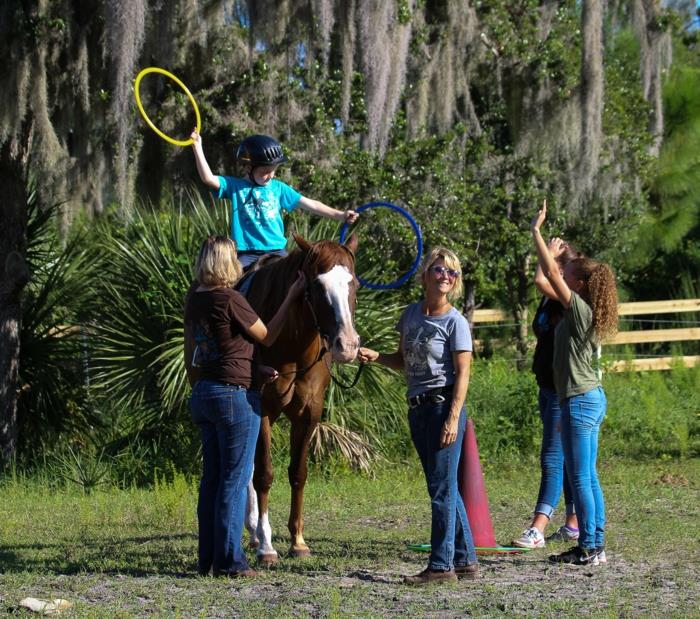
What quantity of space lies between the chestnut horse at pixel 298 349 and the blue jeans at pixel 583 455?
150 cm

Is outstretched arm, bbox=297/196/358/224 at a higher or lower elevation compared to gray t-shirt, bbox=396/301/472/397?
higher

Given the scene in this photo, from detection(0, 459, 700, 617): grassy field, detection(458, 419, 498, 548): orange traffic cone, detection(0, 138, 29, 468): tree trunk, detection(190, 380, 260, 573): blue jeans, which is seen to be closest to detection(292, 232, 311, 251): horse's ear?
detection(190, 380, 260, 573): blue jeans

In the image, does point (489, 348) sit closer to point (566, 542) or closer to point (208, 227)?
point (208, 227)

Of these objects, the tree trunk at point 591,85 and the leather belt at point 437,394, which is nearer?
the leather belt at point 437,394

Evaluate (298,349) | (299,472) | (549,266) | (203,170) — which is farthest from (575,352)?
(203,170)

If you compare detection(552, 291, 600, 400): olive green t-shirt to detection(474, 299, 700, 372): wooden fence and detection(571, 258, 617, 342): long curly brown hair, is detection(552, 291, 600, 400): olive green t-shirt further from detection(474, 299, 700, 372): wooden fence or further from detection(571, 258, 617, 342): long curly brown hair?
detection(474, 299, 700, 372): wooden fence

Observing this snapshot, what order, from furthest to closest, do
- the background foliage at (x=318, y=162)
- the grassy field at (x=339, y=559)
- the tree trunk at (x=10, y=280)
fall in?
the tree trunk at (x=10, y=280)
the background foliage at (x=318, y=162)
the grassy field at (x=339, y=559)

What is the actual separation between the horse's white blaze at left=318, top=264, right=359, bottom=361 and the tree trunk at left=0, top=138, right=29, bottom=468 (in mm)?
6228

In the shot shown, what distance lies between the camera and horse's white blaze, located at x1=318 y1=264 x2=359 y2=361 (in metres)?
6.28

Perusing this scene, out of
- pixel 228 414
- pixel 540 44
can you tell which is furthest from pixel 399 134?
pixel 228 414

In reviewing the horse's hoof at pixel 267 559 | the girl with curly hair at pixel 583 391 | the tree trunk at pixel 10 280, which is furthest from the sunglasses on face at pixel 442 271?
the tree trunk at pixel 10 280

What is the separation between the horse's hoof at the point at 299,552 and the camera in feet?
24.4

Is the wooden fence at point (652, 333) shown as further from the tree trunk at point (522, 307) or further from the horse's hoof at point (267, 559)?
the horse's hoof at point (267, 559)

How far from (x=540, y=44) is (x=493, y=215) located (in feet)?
7.74
